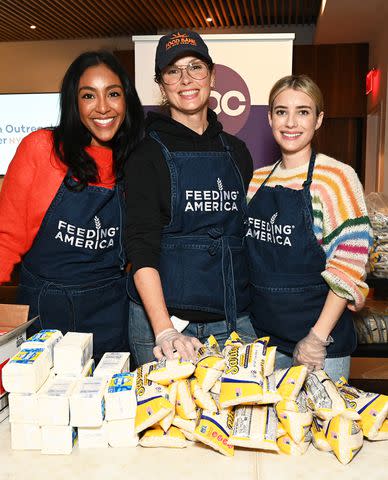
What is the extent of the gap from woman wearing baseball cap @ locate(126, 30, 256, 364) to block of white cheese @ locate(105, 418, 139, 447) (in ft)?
1.33

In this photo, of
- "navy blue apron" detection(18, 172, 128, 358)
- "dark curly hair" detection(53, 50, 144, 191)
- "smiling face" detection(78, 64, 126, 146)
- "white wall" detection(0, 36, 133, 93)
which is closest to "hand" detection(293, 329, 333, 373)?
"navy blue apron" detection(18, 172, 128, 358)

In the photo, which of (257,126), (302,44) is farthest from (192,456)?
(302,44)

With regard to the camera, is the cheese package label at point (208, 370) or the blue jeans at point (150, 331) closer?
the cheese package label at point (208, 370)

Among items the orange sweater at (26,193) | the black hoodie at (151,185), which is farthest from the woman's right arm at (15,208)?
the black hoodie at (151,185)

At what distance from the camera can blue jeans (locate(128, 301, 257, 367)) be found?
5.33 feet

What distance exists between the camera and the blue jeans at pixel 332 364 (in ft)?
5.19

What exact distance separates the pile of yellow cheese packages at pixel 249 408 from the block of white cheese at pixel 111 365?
0.25 feet

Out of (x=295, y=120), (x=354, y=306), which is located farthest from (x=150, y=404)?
(x=295, y=120)

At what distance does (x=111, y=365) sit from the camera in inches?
51.6

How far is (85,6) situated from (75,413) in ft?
20.8

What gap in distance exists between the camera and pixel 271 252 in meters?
1.61

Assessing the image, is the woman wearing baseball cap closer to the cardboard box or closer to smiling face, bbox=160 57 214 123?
smiling face, bbox=160 57 214 123

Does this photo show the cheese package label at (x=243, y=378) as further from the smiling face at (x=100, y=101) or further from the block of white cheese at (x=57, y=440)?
the smiling face at (x=100, y=101)

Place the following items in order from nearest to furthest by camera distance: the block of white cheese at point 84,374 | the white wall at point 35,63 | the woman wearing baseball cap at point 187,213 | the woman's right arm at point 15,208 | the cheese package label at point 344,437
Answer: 1. the cheese package label at point 344,437
2. the block of white cheese at point 84,374
3. the woman wearing baseball cap at point 187,213
4. the woman's right arm at point 15,208
5. the white wall at point 35,63
